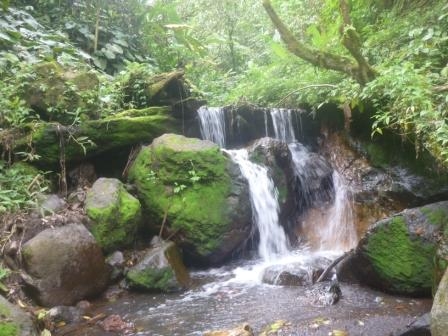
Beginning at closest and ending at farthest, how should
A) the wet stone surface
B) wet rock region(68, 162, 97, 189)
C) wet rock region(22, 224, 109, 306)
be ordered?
the wet stone surface → wet rock region(22, 224, 109, 306) → wet rock region(68, 162, 97, 189)

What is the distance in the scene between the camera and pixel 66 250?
5.24 metres

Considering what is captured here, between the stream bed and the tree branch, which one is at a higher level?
the tree branch

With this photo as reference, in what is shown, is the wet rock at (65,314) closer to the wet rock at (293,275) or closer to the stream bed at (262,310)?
the stream bed at (262,310)

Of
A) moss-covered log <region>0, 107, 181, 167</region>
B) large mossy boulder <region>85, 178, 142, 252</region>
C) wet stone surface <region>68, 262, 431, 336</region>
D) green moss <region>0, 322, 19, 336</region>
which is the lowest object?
wet stone surface <region>68, 262, 431, 336</region>

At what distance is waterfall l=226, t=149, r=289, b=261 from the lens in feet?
23.1

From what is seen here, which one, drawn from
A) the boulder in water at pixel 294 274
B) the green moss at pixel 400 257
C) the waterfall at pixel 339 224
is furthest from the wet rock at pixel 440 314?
the waterfall at pixel 339 224

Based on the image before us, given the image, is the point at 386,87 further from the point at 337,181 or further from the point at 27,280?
the point at 27,280

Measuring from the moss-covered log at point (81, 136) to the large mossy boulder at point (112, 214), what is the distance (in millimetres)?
778

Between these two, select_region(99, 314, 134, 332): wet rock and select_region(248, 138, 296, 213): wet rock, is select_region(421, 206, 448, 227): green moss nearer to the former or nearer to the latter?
select_region(248, 138, 296, 213): wet rock

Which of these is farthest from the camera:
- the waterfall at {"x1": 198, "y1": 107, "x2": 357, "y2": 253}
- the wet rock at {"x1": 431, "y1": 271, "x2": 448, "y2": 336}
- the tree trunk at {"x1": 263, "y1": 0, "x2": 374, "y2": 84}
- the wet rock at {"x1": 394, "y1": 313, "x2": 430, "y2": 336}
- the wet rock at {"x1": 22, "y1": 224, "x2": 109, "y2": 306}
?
the waterfall at {"x1": 198, "y1": 107, "x2": 357, "y2": 253}

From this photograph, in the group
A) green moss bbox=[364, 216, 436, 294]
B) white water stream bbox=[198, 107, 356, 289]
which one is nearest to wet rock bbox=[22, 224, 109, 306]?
white water stream bbox=[198, 107, 356, 289]

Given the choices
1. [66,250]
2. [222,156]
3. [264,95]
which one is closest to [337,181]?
[222,156]

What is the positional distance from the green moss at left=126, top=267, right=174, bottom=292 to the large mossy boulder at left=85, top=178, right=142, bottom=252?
0.63m

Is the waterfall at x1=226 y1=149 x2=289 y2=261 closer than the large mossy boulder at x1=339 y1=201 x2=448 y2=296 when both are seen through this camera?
No
